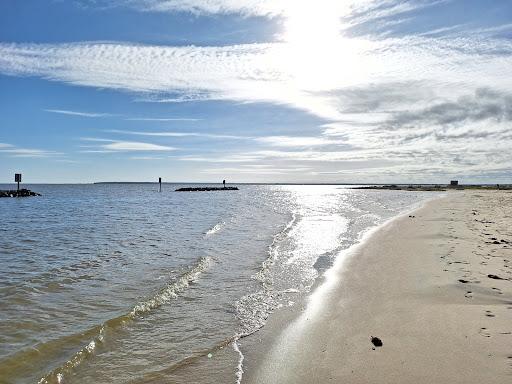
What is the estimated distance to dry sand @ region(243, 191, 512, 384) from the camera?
509cm

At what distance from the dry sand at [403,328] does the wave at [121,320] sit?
2684 mm

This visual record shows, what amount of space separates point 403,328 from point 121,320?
5.39 metres

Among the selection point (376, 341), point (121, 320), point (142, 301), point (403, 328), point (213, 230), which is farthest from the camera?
point (213, 230)

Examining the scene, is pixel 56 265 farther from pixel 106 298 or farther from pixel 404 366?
pixel 404 366

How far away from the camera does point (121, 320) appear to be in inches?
306

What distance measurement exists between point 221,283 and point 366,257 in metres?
5.89

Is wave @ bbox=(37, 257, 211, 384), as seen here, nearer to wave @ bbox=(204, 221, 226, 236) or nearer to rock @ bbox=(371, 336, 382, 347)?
rock @ bbox=(371, 336, 382, 347)

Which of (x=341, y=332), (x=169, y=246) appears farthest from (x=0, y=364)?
(x=169, y=246)

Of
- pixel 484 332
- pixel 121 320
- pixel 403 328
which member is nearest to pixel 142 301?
pixel 121 320

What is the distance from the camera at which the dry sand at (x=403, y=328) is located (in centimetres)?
509

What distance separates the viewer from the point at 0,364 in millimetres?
5812

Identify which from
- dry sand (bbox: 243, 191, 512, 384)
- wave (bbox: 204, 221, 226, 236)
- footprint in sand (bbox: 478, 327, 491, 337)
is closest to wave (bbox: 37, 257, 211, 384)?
dry sand (bbox: 243, 191, 512, 384)

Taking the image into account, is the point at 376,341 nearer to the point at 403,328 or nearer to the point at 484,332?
the point at 403,328

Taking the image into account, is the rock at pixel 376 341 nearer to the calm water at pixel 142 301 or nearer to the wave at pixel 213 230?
the calm water at pixel 142 301
